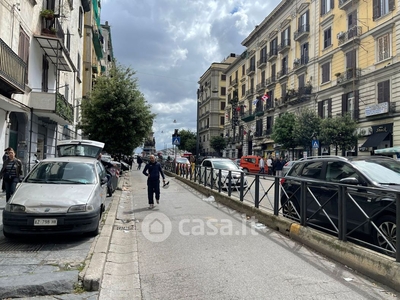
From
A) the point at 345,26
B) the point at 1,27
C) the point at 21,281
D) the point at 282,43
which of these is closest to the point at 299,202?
the point at 21,281

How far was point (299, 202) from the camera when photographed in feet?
22.1

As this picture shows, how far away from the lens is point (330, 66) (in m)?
32.0

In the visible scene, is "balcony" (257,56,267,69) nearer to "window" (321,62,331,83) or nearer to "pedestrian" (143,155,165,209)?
"window" (321,62,331,83)

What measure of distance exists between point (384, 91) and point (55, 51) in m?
23.1

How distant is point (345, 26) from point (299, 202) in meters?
28.4

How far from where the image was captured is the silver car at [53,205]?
558 centimetres

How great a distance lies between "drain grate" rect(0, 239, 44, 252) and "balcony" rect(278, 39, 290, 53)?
39.3 meters

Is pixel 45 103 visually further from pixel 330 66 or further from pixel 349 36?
pixel 330 66

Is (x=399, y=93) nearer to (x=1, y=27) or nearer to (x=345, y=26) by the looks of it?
(x=345, y=26)

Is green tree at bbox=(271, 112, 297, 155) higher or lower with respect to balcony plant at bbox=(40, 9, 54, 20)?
lower

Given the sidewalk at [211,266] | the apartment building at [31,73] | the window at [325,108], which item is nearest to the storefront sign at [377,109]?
the window at [325,108]

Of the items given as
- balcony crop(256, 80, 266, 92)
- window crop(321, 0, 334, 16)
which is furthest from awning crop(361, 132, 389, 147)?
balcony crop(256, 80, 266, 92)

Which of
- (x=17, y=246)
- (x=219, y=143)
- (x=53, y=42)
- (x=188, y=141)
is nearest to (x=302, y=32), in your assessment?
(x=53, y=42)

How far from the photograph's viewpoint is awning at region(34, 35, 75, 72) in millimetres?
15836
